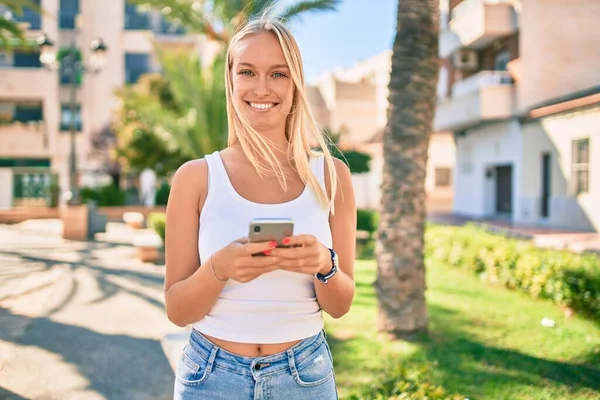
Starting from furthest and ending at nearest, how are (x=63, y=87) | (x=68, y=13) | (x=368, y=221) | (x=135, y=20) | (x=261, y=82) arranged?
(x=135, y=20) → (x=68, y=13) → (x=63, y=87) → (x=368, y=221) → (x=261, y=82)

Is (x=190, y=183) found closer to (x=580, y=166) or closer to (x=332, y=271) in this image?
(x=332, y=271)

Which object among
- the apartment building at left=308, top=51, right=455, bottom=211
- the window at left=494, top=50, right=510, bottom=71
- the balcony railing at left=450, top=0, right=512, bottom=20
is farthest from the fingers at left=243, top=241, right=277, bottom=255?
the apartment building at left=308, top=51, right=455, bottom=211

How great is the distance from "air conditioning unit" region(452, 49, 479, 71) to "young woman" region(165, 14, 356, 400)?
70.2ft

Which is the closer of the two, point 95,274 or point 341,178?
point 341,178

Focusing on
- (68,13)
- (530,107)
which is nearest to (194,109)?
(530,107)

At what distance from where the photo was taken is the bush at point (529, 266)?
6781 mm

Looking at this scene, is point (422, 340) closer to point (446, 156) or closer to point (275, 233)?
point (275, 233)

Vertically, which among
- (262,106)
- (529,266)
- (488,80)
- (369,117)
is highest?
(369,117)

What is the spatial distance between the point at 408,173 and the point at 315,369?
4.04 meters

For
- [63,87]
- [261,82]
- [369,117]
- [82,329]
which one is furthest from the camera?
[369,117]

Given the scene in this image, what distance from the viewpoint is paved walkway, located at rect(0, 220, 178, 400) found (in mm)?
4668

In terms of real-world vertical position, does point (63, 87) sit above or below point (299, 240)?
above

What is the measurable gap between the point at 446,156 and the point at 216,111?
2124cm

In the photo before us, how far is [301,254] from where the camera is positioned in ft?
4.96
